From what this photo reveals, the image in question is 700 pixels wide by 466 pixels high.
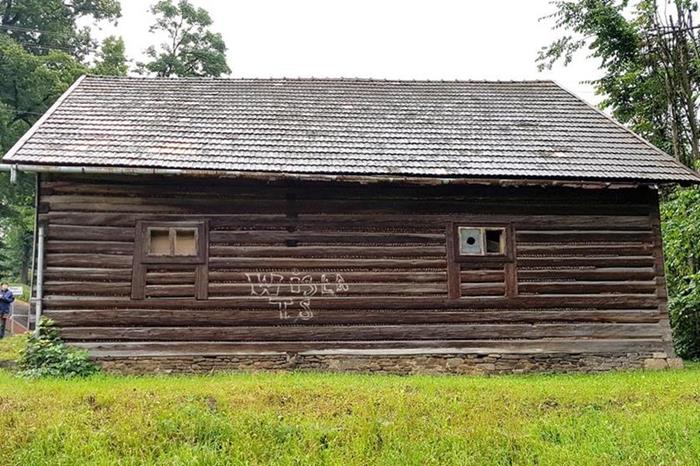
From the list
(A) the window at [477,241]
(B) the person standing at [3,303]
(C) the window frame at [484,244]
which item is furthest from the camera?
(B) the person standing at [3,303]

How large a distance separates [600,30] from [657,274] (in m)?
11.2

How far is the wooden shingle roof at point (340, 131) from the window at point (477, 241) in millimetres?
1012

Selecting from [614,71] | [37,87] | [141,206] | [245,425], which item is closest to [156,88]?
[141,206]

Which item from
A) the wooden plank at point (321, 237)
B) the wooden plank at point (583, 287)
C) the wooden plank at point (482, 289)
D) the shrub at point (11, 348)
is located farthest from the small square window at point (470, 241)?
the shrub at point (11, 348)

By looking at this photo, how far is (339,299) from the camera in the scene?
9.71 metres

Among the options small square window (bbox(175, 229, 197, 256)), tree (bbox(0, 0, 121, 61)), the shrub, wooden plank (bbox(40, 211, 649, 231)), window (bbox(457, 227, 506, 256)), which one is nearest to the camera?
wooden plank (bbox(40, 211, 649, 231))

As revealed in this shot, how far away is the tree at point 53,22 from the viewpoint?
2455cm

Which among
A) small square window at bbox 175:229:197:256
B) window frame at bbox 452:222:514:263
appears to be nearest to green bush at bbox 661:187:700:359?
window frame at bbox 452:222:514:263

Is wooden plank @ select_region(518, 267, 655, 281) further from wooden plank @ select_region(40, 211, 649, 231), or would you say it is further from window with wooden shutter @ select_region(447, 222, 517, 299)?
wooden plank @ select_region(40, 211, 649, 231)

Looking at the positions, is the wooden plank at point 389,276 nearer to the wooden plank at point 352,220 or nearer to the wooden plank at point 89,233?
the wooden plank at point 352,220

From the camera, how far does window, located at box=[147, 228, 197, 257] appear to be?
957cm

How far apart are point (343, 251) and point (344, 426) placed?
466 cm

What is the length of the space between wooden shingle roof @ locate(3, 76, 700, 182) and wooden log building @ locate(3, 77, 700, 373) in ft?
0.21

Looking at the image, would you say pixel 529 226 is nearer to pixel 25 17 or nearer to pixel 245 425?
pixel 245 425
